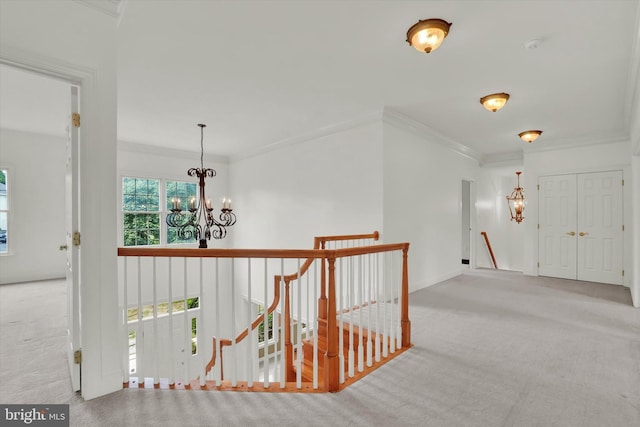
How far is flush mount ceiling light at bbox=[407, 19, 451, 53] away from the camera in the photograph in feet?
7.47

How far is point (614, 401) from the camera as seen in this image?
1977 millimetres

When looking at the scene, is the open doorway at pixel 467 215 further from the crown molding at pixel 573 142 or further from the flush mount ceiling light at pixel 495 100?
the flush mount ceiling light at pixel 495 100

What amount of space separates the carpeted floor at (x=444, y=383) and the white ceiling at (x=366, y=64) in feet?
8.74

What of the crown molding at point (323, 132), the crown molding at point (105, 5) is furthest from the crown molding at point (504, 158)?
the crown molding at point (105, 5)

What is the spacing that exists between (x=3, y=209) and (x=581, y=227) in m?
10.3

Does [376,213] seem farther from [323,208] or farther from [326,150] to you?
[326,150]

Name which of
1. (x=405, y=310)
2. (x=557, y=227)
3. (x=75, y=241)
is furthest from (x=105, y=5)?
(x=557, y=227)

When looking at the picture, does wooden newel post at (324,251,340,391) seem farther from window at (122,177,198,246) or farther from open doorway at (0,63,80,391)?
window at (122,177,198,246)

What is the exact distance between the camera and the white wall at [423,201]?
449 centimetres

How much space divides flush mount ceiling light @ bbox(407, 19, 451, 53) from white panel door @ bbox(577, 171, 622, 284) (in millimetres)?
5228

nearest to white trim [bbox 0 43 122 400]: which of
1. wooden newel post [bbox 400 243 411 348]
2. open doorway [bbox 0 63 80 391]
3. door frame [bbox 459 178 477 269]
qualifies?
wooden newel post [bbox 400 243 411 348]

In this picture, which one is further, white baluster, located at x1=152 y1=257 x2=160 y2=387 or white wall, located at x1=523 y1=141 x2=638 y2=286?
white wall, located at x1=523 y1=141 x2=638 y2=286

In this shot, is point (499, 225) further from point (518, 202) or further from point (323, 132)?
point (323, 132)

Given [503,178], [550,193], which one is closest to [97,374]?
[550,193]
